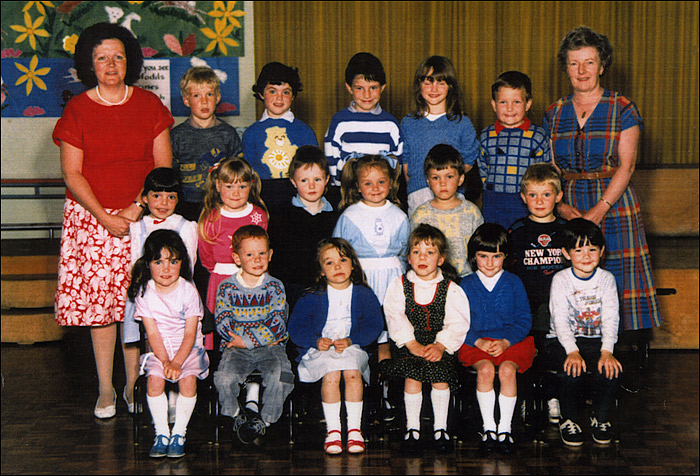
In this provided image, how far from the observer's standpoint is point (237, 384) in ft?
9.92

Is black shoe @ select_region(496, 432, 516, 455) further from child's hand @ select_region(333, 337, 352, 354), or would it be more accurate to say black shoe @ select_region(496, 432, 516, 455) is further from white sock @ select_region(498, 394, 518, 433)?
child's hand @ select_region(333, 337, 352, 354)

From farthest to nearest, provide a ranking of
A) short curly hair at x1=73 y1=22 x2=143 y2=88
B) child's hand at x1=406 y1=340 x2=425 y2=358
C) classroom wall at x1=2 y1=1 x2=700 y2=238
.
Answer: classroom wall at x1=2 y1=1 x2=700 y2=238, short curly hair at x1=73 y1=22 x2=143 y2=88, child's hand at x1=406 y1=340 x2=425 y2=358

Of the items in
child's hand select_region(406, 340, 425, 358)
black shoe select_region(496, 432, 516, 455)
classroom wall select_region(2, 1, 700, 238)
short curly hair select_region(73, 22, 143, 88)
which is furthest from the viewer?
classroom wall select_region(2, 1, 700, 238)

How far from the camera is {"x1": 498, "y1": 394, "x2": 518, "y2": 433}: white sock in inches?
117

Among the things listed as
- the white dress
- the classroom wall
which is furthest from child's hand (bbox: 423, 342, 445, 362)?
the classroom wall

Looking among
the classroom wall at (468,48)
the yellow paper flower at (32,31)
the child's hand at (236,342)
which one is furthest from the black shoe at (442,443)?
the yellow paper flower at (32,31)

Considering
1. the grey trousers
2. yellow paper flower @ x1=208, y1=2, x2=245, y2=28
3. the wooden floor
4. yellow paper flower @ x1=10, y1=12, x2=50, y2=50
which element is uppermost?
yellow paper flower @ x1=208, y1=2, x2=245, y2=28

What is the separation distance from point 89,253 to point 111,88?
740mm

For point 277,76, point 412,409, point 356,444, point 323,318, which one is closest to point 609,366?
point 412,409

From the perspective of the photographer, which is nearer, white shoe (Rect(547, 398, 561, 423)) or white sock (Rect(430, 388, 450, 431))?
white sock (Rect(430, 388, 450, 431))

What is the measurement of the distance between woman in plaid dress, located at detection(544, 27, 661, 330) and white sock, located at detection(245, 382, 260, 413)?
5.30 feet

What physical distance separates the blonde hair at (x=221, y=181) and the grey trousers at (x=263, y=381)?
60 cm

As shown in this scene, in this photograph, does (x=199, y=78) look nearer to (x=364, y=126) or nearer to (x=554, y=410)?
(x=364, y=126)

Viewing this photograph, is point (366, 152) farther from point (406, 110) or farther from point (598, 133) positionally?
point (406, 110)
